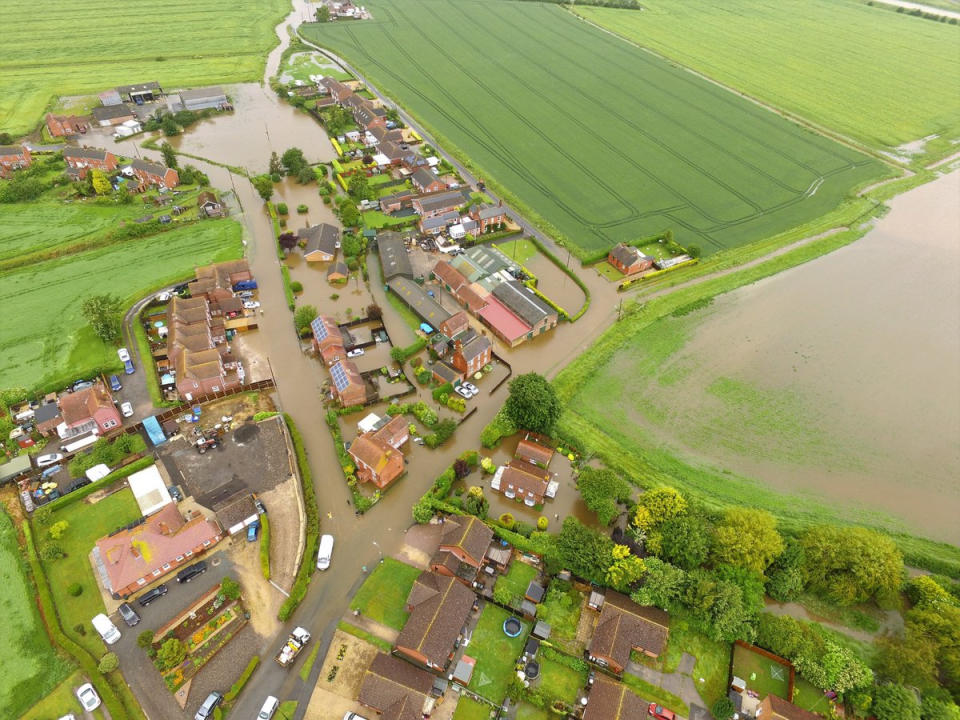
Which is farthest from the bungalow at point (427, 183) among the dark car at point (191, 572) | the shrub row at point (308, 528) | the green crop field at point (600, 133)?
the dark car at point (191, 572)

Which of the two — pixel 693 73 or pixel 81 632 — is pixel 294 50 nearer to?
pixel 693 73

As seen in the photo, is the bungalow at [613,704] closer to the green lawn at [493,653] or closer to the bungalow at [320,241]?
the green lawn at [493,653]

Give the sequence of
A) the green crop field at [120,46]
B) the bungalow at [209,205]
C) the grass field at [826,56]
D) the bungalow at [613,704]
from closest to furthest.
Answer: the bungalow at [613,704], the bungalow at [209,205], the grass field at [826,56], the green crop field at [120,46]

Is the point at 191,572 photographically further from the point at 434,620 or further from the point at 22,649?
the point at 434,620

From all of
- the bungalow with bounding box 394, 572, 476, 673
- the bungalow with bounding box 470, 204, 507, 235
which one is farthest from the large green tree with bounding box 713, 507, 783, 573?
the bungalow with bounding box 470, 204, 507, 235

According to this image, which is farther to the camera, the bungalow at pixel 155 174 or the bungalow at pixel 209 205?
the bungalow at pixel 155 174

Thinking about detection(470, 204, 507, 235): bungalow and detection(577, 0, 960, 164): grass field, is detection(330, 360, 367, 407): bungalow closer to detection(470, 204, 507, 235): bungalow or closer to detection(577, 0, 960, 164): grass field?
detection(470, 204, 507, 235): bungalow

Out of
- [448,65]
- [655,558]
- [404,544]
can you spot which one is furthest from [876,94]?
[404,544]
